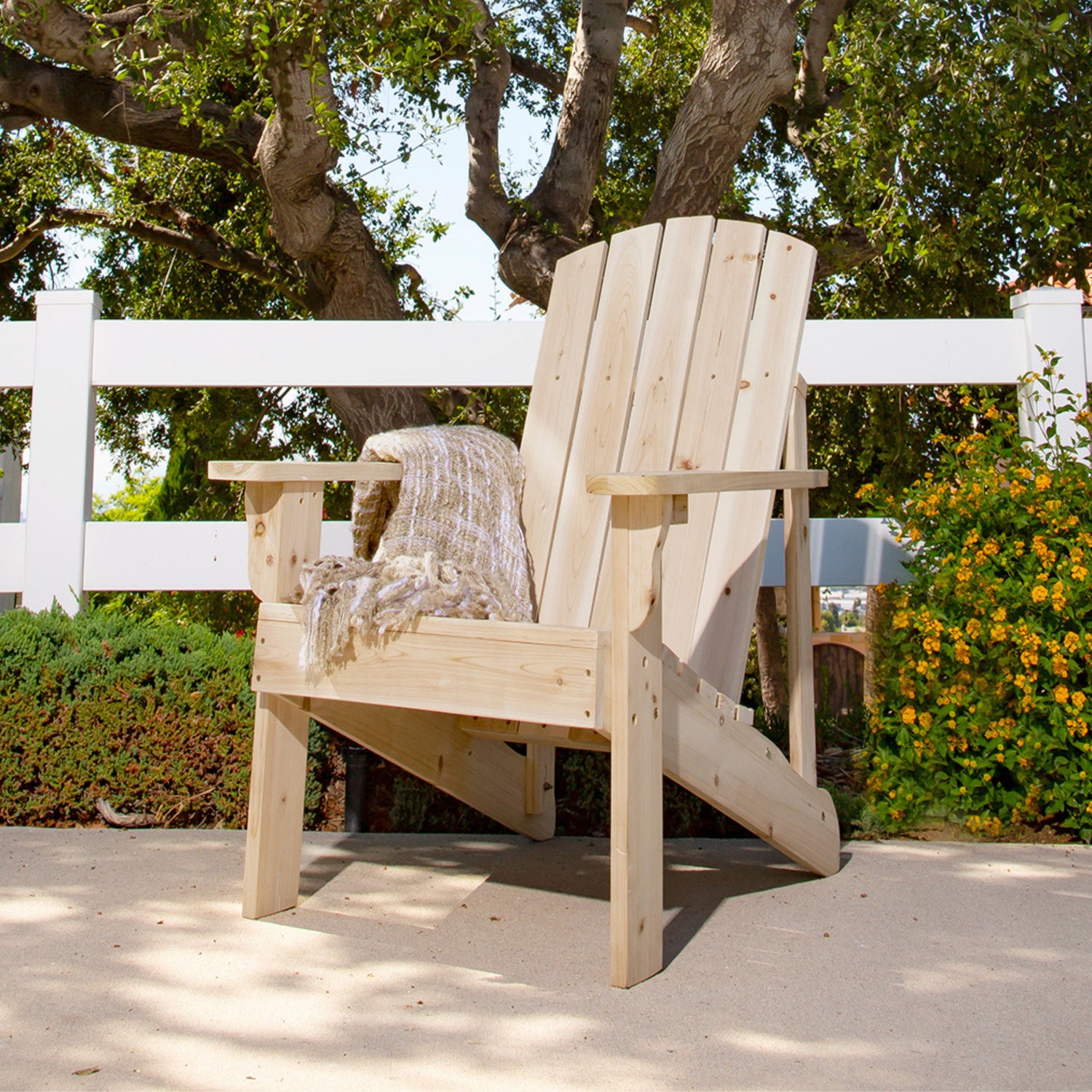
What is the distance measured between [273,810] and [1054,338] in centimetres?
238

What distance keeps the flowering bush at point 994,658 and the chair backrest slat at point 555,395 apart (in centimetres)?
87

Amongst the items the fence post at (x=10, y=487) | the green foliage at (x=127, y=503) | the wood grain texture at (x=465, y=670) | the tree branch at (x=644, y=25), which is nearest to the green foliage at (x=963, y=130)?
the tree branch at (x=644, y=25)

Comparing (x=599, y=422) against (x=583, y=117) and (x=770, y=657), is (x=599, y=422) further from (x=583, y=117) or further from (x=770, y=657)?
(x=583, y=117)

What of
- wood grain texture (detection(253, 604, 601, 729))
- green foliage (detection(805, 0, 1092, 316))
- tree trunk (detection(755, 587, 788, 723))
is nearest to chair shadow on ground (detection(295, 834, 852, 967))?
wood grain texture (detection(253, 604, 601, 729))

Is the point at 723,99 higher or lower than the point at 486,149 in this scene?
lower

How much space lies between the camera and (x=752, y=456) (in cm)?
228

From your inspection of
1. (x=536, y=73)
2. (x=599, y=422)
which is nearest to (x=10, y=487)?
(x=536, y=73)

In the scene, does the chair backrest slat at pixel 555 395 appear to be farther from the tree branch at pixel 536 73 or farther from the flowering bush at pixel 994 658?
the tree branch at pixel 536 73

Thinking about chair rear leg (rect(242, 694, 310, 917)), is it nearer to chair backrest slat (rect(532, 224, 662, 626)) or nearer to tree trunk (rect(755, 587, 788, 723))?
chair backrest slat (rect(532, 224, 662, 626))

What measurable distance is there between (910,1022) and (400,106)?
16.6ft

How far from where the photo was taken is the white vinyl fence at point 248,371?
3.03 m

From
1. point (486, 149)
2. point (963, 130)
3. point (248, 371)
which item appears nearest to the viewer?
point (248, 371)

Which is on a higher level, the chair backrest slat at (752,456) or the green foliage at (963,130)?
the green foliage at (963,130)

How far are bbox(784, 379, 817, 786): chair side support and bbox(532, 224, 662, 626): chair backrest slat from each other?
374 mm
